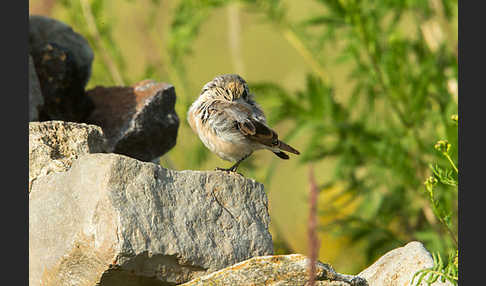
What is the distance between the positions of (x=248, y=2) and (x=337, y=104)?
1.61 m

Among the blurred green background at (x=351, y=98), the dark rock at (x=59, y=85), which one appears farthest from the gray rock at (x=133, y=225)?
the blurred green background at (x=351, y=98)

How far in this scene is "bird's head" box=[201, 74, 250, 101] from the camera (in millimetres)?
4848

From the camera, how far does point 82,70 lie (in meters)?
5.85

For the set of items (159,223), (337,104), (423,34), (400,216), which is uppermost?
(423,34)

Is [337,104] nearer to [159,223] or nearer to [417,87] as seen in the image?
[417,87]

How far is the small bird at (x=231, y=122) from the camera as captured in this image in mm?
4637

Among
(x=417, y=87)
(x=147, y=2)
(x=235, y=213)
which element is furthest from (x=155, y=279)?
(x=147, y=2)

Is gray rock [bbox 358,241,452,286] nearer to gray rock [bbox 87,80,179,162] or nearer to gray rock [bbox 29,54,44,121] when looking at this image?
gray rock [bbox 87,80,179,162]

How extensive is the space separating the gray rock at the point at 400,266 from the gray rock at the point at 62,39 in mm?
2970

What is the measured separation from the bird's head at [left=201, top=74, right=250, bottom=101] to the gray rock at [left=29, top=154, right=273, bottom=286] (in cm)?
98

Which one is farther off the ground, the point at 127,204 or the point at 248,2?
the point at 248,2

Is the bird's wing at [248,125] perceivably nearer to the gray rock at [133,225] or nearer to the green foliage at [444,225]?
the gray rock at [133,225]

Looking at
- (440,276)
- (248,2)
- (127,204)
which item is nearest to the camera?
(127,204)

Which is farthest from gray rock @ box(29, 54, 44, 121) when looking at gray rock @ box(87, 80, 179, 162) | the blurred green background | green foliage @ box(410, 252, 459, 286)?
green foliage @ box(410, 252, 459, 286)
